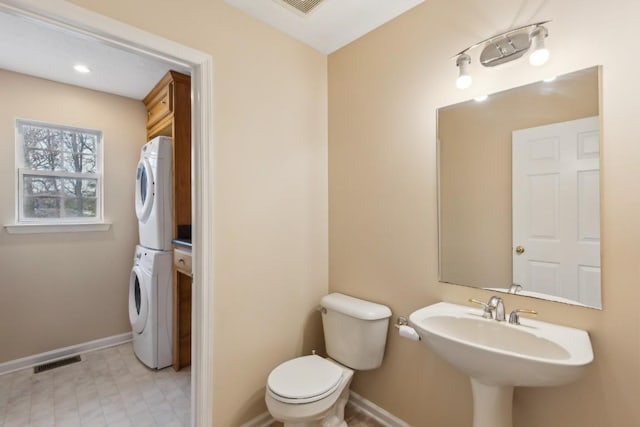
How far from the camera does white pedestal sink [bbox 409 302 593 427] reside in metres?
0.94

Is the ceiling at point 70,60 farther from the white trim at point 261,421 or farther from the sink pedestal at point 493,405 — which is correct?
the sink pedestal at point 493,405

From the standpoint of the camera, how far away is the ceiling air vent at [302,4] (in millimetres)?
1612

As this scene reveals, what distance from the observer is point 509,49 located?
127cm

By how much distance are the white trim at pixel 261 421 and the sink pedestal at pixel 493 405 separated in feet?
3.80

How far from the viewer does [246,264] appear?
1.69m

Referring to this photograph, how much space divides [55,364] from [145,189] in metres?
1.62

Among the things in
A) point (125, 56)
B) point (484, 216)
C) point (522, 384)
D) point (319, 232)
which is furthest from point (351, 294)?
point (125, 56)

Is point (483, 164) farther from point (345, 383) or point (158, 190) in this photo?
point (158, 190)

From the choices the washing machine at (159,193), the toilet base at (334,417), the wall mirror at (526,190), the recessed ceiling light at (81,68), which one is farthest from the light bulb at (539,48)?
the recessed ceiling light at (81,68)

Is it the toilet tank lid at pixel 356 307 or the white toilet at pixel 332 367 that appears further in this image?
the toilet tank lid at pixel 356 307

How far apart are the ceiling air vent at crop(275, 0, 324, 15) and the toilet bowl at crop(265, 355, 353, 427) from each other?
6.54ft

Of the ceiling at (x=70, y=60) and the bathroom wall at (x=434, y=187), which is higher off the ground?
the ceiling at (x=70, y=60)

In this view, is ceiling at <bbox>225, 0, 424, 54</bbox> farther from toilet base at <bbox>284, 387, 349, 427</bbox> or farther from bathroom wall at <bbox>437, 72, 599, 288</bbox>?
toilet base at <bbox>284, 387, 349, 427</bbox>

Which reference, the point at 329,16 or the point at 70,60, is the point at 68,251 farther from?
the point at 329,16
